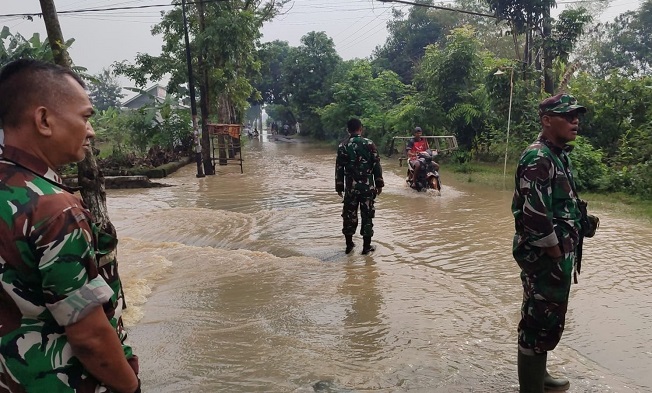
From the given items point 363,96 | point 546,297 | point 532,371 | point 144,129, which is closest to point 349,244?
point 532,371

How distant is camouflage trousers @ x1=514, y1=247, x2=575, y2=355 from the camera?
119 inches

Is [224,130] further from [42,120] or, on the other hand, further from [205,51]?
[42,120]

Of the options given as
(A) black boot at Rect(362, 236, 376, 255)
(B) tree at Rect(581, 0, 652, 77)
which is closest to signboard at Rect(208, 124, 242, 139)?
(A) black boot at Rect(362, 236, 376, 255)

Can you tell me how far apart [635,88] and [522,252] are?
12.5 meters

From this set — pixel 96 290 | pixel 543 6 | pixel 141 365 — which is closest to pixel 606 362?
pixel 141 365

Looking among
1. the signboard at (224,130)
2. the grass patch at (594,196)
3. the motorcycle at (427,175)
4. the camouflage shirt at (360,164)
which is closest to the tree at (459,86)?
the grass patch at (594,196)

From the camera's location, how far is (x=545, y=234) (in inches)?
116

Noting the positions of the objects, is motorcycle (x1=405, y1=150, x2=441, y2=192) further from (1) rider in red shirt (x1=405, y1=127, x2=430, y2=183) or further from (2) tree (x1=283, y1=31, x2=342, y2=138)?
(2) tree (x1=283, y1=31, x2=342, y2=138)

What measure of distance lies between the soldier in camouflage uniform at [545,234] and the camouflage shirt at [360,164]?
3741 millimetres

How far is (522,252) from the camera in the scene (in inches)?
123

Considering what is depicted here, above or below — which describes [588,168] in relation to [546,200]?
below

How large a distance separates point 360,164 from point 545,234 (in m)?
4.08

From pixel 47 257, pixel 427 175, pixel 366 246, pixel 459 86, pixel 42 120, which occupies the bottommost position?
pixel 366 246

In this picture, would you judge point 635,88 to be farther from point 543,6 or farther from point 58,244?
point 58,244
